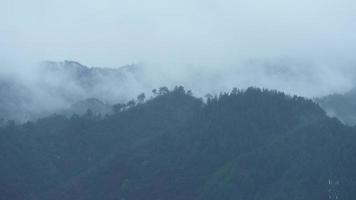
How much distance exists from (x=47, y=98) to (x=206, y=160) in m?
82.8

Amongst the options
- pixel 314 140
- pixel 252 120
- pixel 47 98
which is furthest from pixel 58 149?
pixel 47 98

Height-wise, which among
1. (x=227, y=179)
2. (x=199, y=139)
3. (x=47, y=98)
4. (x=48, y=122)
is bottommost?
(x=227, y=179)

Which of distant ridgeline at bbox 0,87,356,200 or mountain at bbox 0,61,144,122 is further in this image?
mountain at bbox 0,61,144,122

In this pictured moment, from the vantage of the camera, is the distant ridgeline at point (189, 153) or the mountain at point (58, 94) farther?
the mountain at point (58, 94)

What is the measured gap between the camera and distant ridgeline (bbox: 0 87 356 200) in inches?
4144

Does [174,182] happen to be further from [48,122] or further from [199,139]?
[48,122]

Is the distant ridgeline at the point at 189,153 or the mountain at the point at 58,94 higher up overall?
the mountain at the point at 58,94

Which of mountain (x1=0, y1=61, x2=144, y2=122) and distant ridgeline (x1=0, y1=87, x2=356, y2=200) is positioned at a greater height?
mountain (x1=0, y1=61, x2=144, y2=122)

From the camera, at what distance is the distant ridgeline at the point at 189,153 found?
105m

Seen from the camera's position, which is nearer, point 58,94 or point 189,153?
point 189,153

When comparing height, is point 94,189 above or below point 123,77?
below

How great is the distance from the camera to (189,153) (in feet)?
392

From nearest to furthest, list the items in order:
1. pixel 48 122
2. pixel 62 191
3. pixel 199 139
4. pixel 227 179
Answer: pixel 227 179
pixel 62 191
pixel 199 139
pixel 48 122

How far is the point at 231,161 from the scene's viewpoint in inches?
4459
